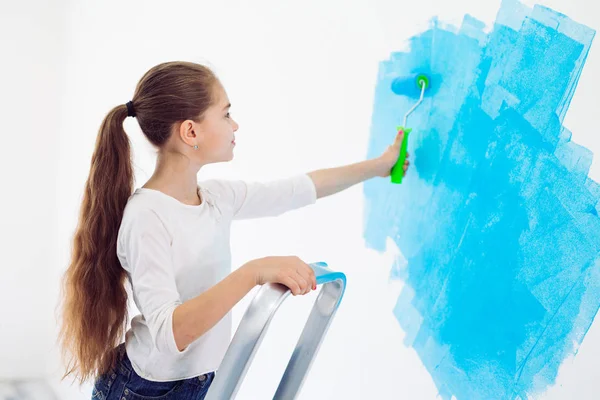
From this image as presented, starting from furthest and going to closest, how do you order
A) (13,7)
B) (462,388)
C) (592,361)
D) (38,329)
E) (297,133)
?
(38,329) < (13,7) < (297,133) < (462,388) < (592,361)

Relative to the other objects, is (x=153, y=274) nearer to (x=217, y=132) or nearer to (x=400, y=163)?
(x=217, y=132)

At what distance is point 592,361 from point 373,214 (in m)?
0.51

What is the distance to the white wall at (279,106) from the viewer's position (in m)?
1.26

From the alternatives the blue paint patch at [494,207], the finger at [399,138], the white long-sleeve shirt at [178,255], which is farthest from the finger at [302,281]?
the finger at [399,138]

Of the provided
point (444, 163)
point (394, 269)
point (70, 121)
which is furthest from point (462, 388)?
point (70, 121)

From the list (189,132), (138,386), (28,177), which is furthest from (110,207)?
(28,177)

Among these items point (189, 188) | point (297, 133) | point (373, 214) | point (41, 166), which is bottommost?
point (189, 188)

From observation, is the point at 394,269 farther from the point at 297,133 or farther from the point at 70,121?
the point at 70,121

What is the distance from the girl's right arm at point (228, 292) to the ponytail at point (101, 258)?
0.28 m

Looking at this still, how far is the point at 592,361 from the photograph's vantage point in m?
0.92

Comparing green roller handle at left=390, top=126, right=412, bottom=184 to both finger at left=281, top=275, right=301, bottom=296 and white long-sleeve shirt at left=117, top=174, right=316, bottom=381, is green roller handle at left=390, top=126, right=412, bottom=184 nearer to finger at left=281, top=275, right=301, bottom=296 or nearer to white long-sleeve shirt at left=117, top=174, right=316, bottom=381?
white long-sleeve shirt at left=117, top=174, right=316, bottom=381

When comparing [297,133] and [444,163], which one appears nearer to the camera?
[444,163]

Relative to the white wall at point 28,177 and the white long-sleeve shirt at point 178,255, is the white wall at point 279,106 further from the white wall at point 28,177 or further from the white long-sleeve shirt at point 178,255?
the white long-sleeve shirt at point 178,255

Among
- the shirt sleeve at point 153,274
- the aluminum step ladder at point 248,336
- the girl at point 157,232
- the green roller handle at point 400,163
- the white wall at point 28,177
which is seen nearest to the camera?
the aluminum step ladder at point 248,336
